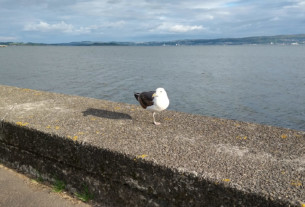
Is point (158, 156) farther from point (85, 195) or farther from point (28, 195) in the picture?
point (28, 195)

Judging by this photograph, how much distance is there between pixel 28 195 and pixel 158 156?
1.72 metres

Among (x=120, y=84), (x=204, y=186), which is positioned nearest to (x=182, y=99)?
(x=120, y=84)

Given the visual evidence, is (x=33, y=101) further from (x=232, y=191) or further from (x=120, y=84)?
(x=120, y=84)

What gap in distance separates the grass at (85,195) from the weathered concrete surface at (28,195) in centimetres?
6

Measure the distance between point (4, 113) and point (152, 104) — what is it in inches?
94.4

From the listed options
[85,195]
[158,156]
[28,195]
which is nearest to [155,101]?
[158,156]

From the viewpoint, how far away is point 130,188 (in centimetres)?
319

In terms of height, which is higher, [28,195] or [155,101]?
[155,101]

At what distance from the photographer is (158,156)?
311cm

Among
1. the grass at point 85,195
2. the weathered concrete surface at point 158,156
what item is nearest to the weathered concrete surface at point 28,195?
the grass at point 85,195

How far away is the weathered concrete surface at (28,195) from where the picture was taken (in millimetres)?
3350

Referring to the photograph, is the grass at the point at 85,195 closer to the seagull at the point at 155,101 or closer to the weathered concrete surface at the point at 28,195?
the weathered concrete surface at the point at 28,195

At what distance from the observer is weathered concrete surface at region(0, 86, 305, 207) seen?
268 centimetres

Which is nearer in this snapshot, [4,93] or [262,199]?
[262,199]
